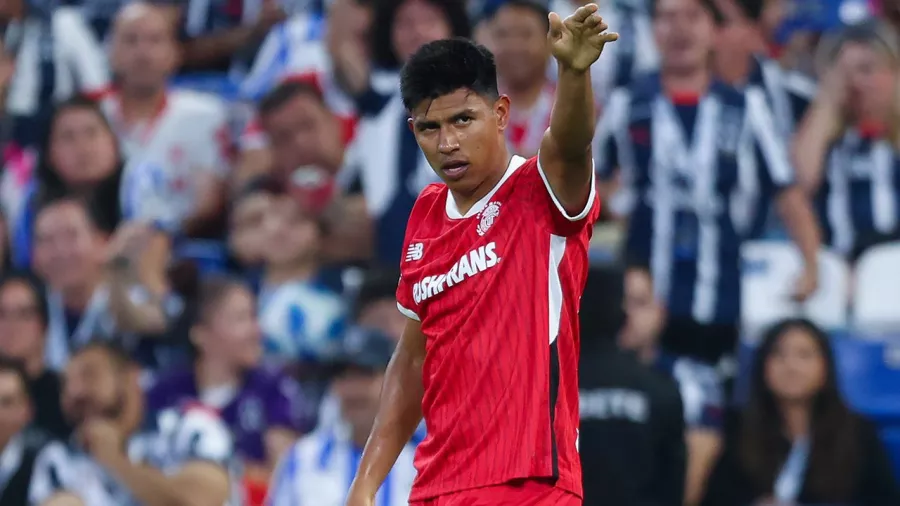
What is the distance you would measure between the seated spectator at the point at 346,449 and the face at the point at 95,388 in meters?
1.08

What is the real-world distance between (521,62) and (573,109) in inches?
178

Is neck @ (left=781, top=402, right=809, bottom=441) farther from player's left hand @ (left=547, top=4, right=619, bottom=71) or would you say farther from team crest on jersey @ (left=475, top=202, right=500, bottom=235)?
player's left hand @ (left=547, top=4, right=619, bottom=71)

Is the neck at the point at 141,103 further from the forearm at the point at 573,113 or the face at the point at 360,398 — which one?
the forearm at the point at 573,113

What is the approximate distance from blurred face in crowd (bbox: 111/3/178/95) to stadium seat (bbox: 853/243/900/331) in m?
4.00

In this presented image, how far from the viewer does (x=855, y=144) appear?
25.0 feet

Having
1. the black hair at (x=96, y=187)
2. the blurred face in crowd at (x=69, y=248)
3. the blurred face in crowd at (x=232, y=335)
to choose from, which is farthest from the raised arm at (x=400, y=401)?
the black hair at (x=96, y=187)

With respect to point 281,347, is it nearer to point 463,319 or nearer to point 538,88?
point 538,88

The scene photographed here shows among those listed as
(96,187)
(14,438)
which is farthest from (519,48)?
(14,438)

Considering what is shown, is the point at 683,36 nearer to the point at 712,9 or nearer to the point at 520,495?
the point at 712,9

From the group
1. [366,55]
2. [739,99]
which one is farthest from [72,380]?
[739,99]

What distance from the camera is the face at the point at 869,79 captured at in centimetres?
763

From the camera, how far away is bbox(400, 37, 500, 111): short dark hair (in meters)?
3.27

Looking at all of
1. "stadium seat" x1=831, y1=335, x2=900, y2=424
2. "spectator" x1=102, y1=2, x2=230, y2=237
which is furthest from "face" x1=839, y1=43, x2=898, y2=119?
"spectator" x1=102, y1=2, x2=230, y2=237

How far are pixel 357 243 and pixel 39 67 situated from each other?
272 cm
